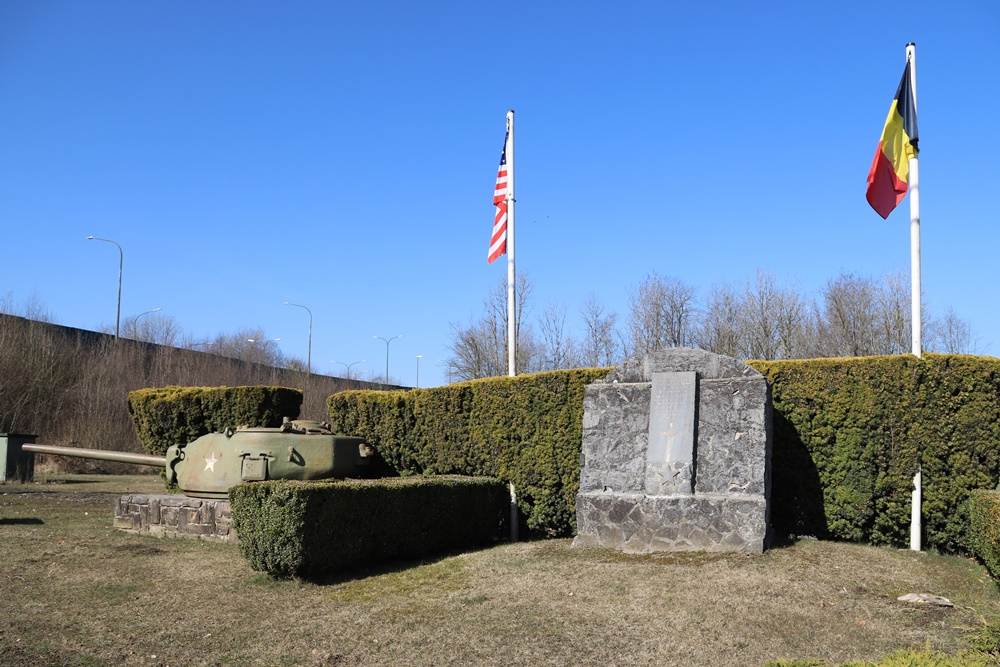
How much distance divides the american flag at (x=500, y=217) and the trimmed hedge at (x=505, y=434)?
218cm

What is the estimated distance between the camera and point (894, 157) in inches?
449

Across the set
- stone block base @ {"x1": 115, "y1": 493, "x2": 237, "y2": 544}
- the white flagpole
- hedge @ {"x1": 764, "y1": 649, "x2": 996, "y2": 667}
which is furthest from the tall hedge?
stone block base @ {"x1": 115, "y1": 493, "x2": 237, "y2": 544}

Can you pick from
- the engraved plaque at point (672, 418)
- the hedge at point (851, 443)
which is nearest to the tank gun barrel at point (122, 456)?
the hedge at point (851, 443)

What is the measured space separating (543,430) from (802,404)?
348cm

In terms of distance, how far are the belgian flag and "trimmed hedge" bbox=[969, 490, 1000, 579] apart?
3.92 meters

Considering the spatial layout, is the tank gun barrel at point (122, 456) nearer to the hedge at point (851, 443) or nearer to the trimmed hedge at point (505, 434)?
the trimmed hedge at point (505, 434)

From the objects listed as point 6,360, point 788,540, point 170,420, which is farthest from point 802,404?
point 6,360

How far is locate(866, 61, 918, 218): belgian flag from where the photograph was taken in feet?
37.2

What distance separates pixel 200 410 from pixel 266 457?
10.1 m

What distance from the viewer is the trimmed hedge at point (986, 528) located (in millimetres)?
8016

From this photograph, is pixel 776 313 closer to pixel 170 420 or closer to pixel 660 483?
pixel 170 420

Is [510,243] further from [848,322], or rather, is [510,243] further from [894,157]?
[848,322]

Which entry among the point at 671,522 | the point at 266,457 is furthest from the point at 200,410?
the point at 671,522

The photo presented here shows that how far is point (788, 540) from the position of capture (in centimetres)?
1044
